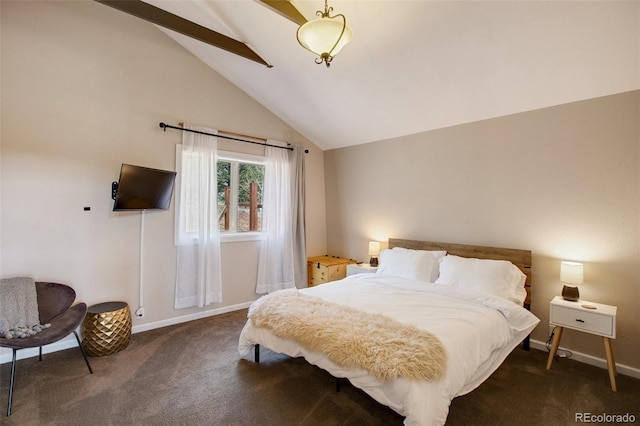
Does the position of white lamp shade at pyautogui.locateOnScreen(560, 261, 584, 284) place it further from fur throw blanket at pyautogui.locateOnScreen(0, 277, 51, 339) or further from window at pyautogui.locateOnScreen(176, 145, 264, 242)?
fur throw blanket at pyautogui.locateOnScreen(0, 277, 51, 339)

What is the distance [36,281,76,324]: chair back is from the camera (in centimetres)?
258

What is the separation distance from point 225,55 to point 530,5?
300cm

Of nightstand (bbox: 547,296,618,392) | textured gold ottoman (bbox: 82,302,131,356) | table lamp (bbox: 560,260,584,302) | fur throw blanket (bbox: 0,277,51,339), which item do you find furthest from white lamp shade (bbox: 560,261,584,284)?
fur throw blanket (bbox: 0,277,51,339)

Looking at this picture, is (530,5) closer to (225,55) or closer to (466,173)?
(466,173)

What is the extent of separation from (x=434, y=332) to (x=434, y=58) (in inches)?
93.0

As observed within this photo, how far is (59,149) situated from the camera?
9.43 feet

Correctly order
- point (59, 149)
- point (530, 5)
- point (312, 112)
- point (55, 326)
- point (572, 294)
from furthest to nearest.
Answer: point (312, 112), point (59, 149), point (572, 294), point (55, 326), point (530, 5)

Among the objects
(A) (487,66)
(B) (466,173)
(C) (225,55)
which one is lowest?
(B) (466,173)

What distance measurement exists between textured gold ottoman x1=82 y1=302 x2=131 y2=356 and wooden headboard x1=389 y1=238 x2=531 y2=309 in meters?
3.29

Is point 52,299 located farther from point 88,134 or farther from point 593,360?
point 593,360

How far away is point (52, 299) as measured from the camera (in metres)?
2.66

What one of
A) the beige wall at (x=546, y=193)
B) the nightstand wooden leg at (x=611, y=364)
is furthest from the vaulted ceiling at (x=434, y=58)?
the nightstand wooden leg at (x=611, y=364)

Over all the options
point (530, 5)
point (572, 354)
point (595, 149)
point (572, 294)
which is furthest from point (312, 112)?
point (572, 354)

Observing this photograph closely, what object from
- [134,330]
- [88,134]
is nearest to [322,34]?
[88,134]
